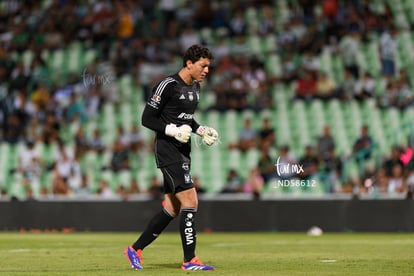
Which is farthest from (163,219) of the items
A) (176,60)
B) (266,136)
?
(176,60)

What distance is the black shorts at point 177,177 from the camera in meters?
12.5

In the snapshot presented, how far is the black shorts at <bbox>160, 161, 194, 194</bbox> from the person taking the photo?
12.5 meters

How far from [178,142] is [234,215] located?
11642 mm

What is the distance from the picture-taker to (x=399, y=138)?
1053 inches

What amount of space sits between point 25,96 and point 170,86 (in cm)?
1841

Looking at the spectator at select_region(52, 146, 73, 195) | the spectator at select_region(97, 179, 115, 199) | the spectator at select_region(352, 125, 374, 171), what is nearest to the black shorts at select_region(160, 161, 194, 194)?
the spectator at select_region(97, 179, 115, 199)

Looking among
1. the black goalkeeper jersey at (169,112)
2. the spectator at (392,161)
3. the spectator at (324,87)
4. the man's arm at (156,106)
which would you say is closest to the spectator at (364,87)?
the spectator at (324,87)

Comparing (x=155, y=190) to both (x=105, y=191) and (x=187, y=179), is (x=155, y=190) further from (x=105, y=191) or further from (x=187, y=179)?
(x=187, y=179)

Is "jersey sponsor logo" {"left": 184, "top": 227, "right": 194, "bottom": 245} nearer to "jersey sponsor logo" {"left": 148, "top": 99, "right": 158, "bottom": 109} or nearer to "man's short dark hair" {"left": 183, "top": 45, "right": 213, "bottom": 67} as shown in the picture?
"jersey sponsor logo" {"left": 148, "top": 99, "right": 158, "bottom": 109}

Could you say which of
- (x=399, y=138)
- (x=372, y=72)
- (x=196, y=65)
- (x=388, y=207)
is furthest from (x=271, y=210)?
(x=196, y=65)

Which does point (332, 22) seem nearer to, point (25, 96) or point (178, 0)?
point (178, 0)

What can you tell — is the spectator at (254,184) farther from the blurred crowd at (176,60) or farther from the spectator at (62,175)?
the spectator at (62,175)

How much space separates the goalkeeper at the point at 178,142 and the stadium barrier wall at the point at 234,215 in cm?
1108

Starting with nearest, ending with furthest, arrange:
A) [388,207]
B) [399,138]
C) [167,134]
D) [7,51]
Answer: [167,134] < [388,207] < [399,138] < [7,51]
